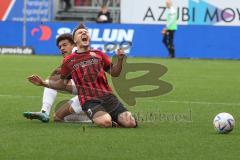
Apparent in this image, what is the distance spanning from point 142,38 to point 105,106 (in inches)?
767

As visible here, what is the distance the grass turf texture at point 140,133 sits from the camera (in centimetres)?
848

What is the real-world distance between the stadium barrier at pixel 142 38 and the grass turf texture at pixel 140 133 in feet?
39.9

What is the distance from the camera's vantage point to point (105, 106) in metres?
11.2

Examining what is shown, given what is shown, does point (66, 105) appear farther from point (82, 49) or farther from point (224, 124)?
point (224, 124)

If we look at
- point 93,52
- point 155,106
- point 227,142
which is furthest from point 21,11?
point 227,142

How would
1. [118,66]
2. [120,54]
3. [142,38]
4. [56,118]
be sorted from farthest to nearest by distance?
1. [142,38]
2. [56,118]
3. [118,66]
4. [120,54]

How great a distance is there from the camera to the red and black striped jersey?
36.7 ft

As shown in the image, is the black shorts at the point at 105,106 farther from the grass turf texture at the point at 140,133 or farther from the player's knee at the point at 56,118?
the player's knee at the point at 56,118

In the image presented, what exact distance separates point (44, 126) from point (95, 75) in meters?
0.99

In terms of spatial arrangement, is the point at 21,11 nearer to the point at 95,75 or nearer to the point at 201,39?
the point at 201,39

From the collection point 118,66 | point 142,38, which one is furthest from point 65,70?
point 142,38

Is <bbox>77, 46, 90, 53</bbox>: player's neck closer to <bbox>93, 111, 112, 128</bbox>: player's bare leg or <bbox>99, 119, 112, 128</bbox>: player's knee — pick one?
<bbox>93, 111, 112, 128</bbox>: player's bare leg

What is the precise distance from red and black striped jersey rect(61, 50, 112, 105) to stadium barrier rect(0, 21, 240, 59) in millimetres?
19180

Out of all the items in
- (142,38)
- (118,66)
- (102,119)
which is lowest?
(102,119)
